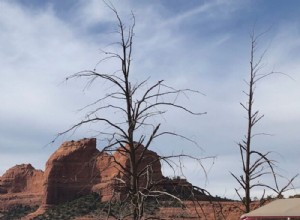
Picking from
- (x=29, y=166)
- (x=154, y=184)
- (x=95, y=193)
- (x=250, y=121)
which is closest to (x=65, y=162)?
(x=95, y=193)

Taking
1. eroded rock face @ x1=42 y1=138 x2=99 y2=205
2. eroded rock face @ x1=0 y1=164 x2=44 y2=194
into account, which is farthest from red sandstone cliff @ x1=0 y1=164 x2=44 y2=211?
eroded rock face @ x1=42 y1=138 x2=99 y2=205

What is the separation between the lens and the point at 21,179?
416 ft

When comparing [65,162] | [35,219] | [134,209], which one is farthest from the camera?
[65,162]

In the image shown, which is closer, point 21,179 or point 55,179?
point 55,179

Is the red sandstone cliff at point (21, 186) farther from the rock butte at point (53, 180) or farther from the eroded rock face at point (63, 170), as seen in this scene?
the eroded rock face at point (63, 170)

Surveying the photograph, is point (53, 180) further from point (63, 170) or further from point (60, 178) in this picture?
point (63, 170)


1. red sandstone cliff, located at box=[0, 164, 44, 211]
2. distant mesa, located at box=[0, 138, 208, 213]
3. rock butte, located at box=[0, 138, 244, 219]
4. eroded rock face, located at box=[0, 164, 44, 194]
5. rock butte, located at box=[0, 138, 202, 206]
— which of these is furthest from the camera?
eroded rock face, located at box=[0, 164, 44, 194]

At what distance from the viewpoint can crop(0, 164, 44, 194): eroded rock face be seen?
123 m

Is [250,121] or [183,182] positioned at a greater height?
[250,121]

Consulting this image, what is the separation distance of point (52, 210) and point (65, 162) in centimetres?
1437

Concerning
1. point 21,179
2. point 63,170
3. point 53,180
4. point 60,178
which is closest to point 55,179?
point 53,180

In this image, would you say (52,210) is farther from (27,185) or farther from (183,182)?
(183,182)

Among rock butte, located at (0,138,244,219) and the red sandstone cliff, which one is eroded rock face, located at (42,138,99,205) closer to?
rock butte, located at (0,138,244,219)

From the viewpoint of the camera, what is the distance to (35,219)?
92.5m
